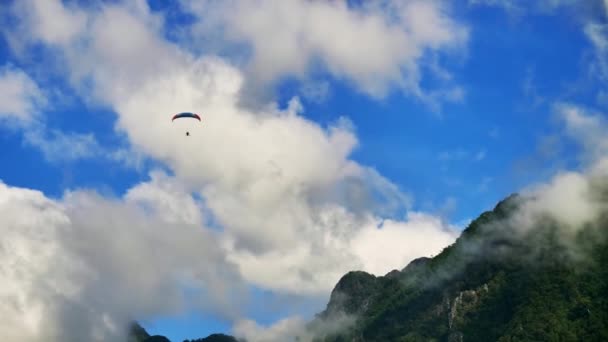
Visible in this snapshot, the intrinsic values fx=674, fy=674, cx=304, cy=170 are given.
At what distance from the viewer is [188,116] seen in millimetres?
164625
